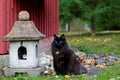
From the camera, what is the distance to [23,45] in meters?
9.41

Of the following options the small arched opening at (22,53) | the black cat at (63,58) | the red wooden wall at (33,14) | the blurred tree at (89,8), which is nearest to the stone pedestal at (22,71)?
the small arched opening at (22,53)

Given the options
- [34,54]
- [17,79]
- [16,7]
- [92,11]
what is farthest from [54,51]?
[92,11]

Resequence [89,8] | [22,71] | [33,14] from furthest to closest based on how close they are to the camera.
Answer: [89,8] < [33,14] < [22,71]

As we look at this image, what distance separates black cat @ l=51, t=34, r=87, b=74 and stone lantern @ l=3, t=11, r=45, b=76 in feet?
1.44

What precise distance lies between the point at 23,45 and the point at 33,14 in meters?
4.07

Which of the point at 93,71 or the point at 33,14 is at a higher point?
the point at 33,14

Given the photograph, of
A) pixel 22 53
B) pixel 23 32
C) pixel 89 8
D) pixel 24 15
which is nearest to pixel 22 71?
pixel 22 53

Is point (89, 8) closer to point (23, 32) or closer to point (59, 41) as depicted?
point (23, 32)

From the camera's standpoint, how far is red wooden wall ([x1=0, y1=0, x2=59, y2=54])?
432 inches

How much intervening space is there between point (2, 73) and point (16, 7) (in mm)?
2553

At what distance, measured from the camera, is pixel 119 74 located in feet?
29.4

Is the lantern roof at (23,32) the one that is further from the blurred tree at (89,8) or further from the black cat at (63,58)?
the blurred tree at (89,8)

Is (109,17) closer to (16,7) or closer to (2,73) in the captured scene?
(16,7)

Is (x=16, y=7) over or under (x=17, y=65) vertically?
over
